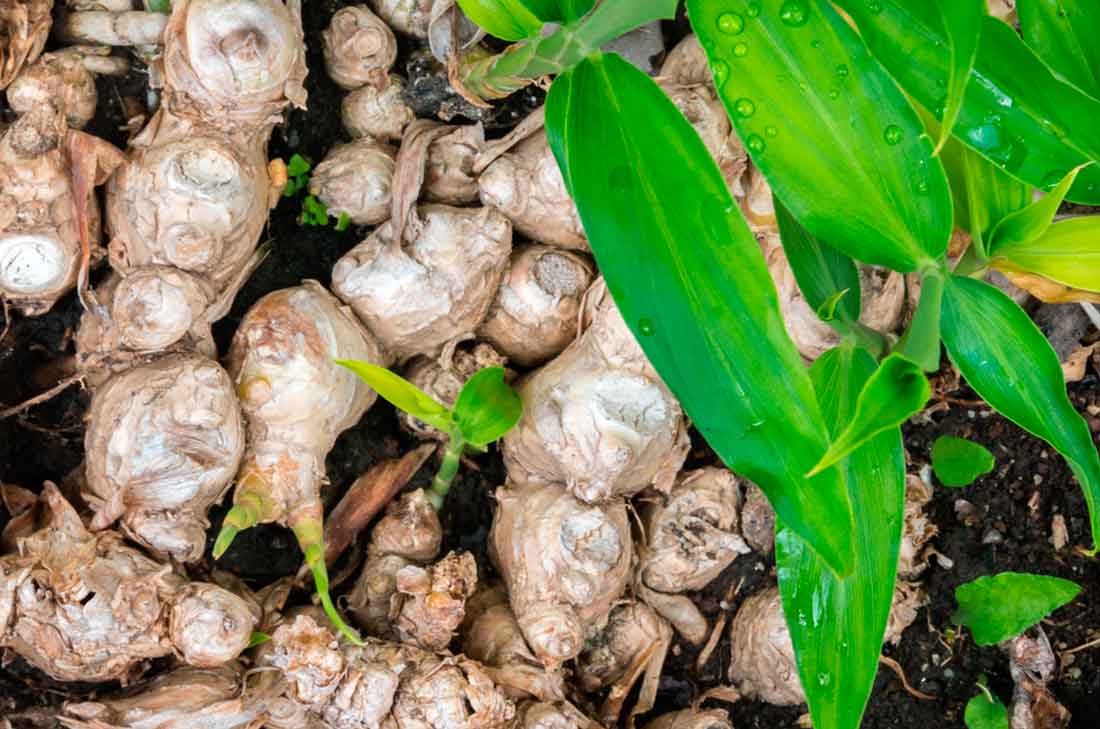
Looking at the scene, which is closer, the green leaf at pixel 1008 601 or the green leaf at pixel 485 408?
the green leaf at pixel 485 408

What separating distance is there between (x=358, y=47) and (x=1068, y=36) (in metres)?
0.73

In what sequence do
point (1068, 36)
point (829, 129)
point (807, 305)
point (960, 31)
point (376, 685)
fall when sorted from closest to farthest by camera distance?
point (960, 31) → point (829, 129) → point (1068, 36) → point (376, 685) → point (807, 305)

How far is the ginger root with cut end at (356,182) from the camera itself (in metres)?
1.21

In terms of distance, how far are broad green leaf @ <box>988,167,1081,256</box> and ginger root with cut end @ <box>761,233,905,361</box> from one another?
24cm

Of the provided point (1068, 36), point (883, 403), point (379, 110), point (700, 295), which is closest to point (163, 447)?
point (379, 110)

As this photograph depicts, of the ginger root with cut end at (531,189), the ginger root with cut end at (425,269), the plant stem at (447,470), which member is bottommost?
the plant stem at (447,470)

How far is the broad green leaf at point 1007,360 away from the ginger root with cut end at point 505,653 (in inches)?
22.0

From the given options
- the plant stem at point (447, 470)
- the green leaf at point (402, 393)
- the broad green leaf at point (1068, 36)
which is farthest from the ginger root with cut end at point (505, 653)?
the broad green leaf at point (1068, 36)

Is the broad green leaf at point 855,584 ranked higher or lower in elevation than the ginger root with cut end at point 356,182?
lower

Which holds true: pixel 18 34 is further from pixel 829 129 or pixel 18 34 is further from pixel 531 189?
pixel 829 129

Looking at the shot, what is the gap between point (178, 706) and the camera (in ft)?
3.55

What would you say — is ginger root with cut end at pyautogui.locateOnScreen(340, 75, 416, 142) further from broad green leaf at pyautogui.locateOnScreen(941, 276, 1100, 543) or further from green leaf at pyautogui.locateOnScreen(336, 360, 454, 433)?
broad green leaf at pyautogui.locateOnScreen(941, 276, 1100, 543)

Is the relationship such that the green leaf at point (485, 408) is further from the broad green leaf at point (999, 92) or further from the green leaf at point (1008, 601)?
the green leaf at point (1008, 601)

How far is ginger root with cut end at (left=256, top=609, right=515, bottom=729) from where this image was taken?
1076 millimetres
